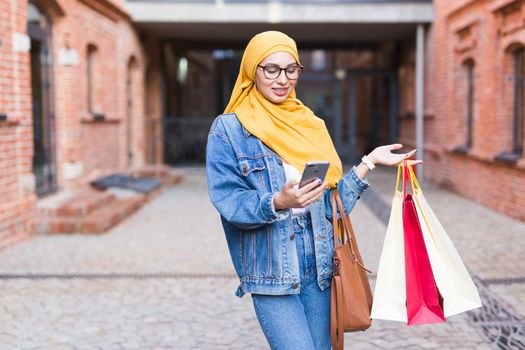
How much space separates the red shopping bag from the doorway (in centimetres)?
781

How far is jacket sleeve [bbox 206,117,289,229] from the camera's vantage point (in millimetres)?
2354

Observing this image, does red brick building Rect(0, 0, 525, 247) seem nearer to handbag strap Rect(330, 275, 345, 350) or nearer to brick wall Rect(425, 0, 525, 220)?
brick wall Rect(425, 0, 525, 220)

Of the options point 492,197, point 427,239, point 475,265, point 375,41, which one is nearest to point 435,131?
point 492,197

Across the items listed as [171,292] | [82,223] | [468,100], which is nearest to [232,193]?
[171,292]

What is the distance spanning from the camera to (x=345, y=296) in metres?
2.50

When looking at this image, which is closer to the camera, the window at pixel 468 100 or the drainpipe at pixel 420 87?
the window at pixel 468 100

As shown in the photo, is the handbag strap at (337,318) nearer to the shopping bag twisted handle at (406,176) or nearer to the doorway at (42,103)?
the shopping bag twisted handle at (406,176)

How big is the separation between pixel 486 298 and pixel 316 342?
327 cm

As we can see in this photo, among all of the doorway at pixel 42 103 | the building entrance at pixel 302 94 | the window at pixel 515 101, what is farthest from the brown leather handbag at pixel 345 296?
the building entrance at pixel 302 94

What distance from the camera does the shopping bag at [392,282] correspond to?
2627mm

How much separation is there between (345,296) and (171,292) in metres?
3.45

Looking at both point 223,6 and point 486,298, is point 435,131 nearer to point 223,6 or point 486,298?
point 223,6

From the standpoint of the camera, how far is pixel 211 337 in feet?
14.8

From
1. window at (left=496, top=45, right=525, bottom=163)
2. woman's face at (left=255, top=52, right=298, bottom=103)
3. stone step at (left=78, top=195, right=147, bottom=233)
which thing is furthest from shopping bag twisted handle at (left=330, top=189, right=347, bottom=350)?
window at (left=496, top=45, right=525, bottom=163)
